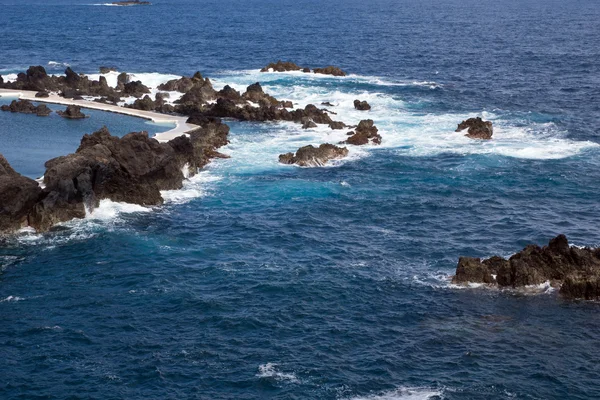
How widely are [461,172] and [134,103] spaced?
5451 centimetres

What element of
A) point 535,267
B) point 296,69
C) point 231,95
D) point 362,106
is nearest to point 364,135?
point 362,106

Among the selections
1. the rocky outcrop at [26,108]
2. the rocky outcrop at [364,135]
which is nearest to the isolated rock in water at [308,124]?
the rocky outcrop at [364,135]

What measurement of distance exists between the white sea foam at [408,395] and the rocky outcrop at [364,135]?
2265 inches

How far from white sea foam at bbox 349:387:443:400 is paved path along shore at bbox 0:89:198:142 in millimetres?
57110

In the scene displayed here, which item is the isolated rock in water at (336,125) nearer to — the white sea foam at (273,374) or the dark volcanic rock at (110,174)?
the dark volcanic rock at (110,174)

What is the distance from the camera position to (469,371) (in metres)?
48.2

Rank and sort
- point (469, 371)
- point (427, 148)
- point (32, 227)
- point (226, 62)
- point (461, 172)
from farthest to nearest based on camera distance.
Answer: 1. point (226, 62)
2. point (427, 148)
3. point (461, 172)
4. point (32, 227)
5. point (469, 371)

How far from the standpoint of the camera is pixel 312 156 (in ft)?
305

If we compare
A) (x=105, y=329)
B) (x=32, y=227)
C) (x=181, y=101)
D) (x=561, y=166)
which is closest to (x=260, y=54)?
(x=181, y=101)

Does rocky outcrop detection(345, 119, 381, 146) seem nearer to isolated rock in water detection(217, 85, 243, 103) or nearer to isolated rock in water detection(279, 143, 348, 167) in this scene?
isolated rock in water detection(279, 143, 348, 167)

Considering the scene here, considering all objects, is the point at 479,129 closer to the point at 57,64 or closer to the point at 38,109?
the point at 38,109

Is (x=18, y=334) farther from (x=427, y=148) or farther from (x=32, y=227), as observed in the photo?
(x=427, y=148)

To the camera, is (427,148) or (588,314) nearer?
(588,314)

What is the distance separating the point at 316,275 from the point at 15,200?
27612 millimetres
